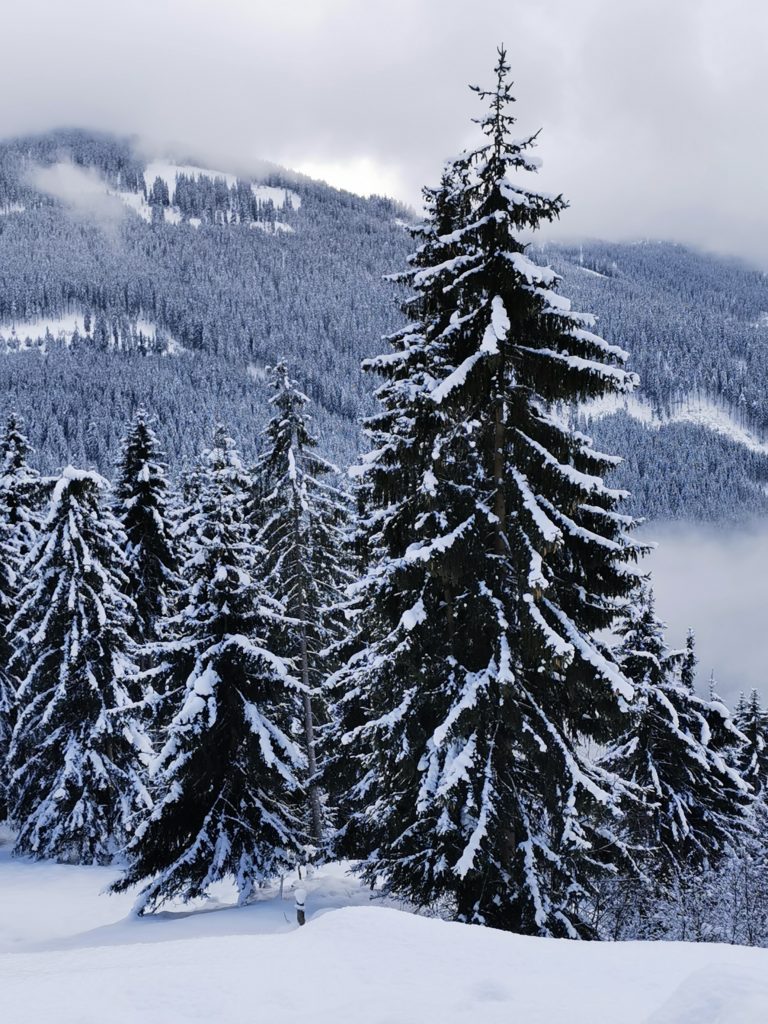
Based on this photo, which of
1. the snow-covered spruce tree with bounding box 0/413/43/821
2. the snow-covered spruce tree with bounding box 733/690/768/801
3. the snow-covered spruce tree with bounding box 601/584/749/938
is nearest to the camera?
the snow-covered spruce tree with bounding box 601/584/749/938

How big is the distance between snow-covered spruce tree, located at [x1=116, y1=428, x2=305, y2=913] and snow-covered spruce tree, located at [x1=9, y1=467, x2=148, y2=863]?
6.48 meters

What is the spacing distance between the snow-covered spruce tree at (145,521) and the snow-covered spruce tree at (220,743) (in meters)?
11.4

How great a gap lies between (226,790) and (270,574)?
301 inches

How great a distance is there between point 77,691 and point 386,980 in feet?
64.6

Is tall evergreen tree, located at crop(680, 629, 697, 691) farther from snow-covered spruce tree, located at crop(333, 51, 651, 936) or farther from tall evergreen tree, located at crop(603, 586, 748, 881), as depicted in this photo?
snow-covered spruce tree, located at crop(333, 51, 651, 936)

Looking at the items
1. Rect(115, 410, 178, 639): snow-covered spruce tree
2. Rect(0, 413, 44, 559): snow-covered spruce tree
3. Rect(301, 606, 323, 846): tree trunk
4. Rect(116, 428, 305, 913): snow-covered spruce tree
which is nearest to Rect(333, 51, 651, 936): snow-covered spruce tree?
Rect(116, 428, 305, 913): snow-covered spruce tree

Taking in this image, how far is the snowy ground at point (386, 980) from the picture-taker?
5.51 meters

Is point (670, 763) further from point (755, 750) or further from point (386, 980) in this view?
point (386, 980)

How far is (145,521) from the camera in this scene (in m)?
28.7

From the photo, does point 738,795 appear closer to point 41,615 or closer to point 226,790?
point 226,790

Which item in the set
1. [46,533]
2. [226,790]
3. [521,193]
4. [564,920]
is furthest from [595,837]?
[46,533]

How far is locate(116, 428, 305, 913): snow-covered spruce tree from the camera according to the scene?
1645 cm

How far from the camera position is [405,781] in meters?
12.9

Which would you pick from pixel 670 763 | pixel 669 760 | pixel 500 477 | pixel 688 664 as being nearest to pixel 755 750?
pixel 688 664
